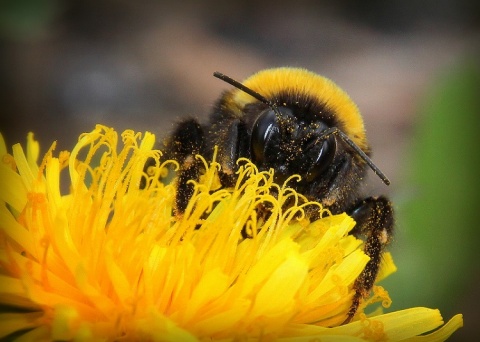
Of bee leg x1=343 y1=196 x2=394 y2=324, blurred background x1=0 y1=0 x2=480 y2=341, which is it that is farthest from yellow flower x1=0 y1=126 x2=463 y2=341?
blurred background x1=0 y1=0 x2=480 y2=341

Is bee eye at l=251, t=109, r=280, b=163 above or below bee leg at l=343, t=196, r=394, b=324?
above

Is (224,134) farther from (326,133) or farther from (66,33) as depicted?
(66,33)

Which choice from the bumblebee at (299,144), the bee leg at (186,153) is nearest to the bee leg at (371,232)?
the bumblebee at (299,144)

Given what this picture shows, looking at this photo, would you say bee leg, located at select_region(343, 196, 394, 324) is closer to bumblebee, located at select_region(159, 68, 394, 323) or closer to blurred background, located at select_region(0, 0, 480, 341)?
bumblebee, located at select_region(159, 68, 394, 323)

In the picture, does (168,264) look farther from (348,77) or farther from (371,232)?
(348,77)

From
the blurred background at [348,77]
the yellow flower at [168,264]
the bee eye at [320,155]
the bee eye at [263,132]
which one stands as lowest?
the yellow flower at [168,264]

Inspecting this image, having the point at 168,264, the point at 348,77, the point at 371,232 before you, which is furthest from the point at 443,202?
the point at 168,264

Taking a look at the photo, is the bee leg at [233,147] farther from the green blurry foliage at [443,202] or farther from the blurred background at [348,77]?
the green blurry foliage at [443,202]
